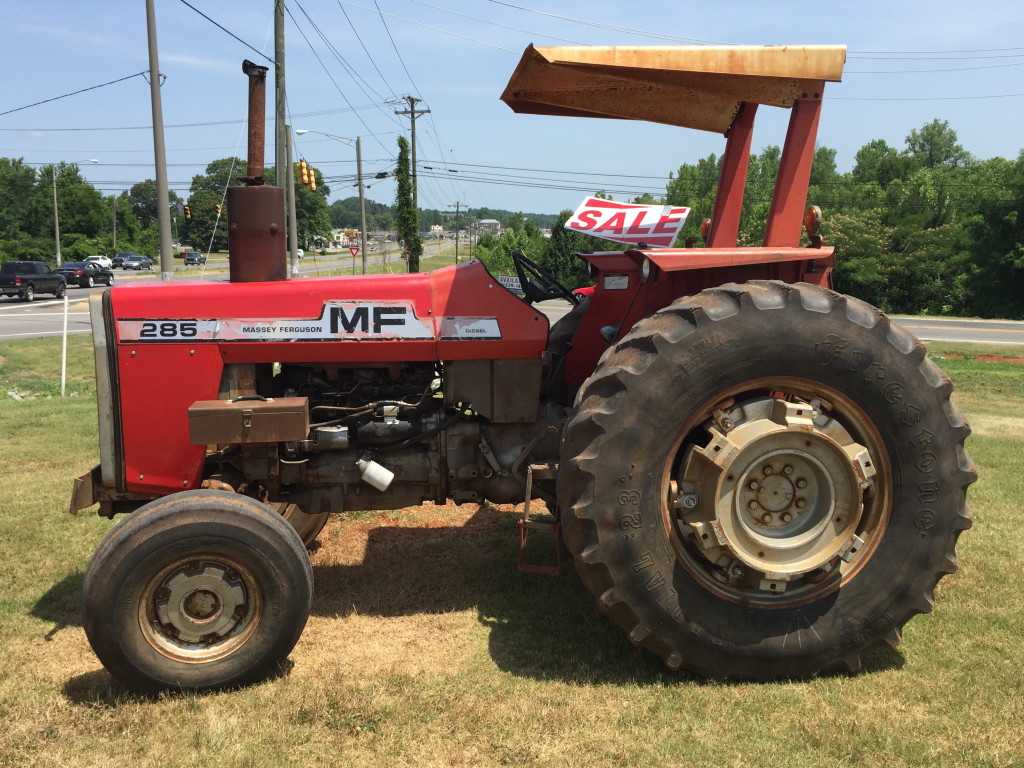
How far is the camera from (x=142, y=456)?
4000 mm

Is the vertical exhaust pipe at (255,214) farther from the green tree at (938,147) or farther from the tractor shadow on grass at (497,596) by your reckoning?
the green tree at (938,147)

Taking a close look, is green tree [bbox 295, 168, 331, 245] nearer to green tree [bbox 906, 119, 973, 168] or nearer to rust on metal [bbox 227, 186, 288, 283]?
green tree [bbox 906, 119, 973, 168]

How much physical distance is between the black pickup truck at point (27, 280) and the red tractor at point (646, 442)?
32.9 m

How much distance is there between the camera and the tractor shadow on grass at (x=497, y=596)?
3.65 m

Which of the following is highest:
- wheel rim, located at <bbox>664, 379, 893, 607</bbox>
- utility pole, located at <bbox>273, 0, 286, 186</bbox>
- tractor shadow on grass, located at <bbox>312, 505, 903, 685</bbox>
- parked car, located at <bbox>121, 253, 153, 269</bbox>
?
utility pole, located at <bbox>273, 0, 286, 186</bbox>

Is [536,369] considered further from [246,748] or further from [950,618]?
[950,618]

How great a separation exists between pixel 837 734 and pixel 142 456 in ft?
10.9

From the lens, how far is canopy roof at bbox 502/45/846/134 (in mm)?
3574

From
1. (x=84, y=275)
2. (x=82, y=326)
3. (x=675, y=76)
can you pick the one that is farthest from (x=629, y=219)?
(x=84, y=275)

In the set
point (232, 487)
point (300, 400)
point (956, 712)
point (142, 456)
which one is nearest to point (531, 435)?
point (300, 400)

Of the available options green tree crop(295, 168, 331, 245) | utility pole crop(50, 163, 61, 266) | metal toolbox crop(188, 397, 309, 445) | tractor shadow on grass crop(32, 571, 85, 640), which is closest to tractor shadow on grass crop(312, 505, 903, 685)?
metal toolbox crop(188, 397, 309, 445)

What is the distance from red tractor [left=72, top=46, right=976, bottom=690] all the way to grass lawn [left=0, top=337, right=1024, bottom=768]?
20 centimetres

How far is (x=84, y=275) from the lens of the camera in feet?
131

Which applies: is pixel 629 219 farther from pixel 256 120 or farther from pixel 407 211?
pixel 407 211
